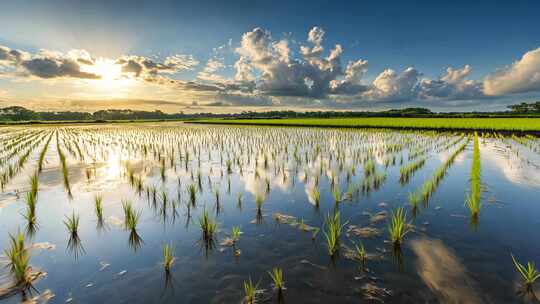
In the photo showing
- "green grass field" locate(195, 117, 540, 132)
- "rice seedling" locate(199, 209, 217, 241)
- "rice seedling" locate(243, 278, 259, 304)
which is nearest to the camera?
"rice seedling" locate(243, 278, 259, 304)

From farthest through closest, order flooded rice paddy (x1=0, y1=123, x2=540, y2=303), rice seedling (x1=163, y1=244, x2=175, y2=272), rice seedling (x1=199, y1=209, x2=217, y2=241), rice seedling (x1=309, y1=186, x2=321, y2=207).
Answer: rice seedling (x1=309, y1=186, x2=321, y2=207) → rice seedling (x1=199, y1=209, x2=217, y2=241) → rice seedling (x1=163, y1=244, x2=175, y2=272) → flooded rice paddy (x1=0, y1=123, x2=540, y2=303)

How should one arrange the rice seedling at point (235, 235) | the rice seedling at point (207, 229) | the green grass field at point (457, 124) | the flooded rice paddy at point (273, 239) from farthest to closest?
the green grass field at point (457, 124) → the rice seedling at point (207, 229) → the rice seedling at point (235, 235) → the flooded rice paddy at point (273, 239)

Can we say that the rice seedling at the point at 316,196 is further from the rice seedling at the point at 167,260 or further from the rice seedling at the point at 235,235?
the rice seedling at the point at 167,260

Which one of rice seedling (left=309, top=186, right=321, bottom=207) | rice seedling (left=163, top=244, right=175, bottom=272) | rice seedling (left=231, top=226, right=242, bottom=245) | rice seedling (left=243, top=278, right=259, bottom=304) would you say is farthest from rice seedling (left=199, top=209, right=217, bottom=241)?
rice seedling (left=309, top=186, right=321, bottom=207)

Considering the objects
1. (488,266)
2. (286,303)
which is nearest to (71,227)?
(286,303)

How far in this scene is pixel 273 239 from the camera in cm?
450

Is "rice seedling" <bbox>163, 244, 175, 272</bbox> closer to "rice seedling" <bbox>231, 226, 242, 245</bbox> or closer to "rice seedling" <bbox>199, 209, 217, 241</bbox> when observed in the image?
"rice seedling" <bbox>199, 209, 217, 241</bbox>

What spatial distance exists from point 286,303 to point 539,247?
174 inches

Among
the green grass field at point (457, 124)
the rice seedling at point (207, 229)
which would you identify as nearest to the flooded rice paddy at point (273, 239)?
the rice seedling at point (207, 229)

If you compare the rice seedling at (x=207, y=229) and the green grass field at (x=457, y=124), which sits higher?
the green grass field at (x=457, y=124)

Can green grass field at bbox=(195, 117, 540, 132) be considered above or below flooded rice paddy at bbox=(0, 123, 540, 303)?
above

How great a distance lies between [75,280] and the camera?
341cm

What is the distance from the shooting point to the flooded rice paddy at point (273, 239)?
124 inches

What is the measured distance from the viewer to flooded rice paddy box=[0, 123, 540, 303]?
3.16 m
